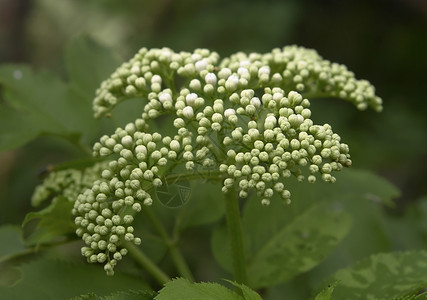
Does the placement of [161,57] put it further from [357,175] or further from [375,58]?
[375,58]

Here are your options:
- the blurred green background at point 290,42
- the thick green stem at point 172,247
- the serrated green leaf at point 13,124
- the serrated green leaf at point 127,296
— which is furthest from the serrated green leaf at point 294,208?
the blurred green background at point 290,42

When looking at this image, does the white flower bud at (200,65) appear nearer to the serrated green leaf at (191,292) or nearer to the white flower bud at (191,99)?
the white flower bud at (191,99)

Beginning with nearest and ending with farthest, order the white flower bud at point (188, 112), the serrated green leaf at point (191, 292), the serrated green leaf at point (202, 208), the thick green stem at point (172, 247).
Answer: the serrated green leaf at point (191, 292)
the white flower bud at point (188, 112)
the thick green stem at point (172, 247)
the serrated green leaf at point (202, 208)

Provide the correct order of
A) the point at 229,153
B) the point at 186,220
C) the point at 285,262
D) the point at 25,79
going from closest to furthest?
the point at 229,153
the point at 285,262
the point at 186,220
the point at 25,79

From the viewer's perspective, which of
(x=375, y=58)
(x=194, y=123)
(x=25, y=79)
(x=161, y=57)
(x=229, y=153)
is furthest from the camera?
(x=375, y=58)

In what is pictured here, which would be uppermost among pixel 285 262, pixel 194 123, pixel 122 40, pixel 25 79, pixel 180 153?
pixel 122 40

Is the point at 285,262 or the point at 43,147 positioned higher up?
the point at 43,147

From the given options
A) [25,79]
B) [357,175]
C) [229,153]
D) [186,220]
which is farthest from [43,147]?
[229,153]
